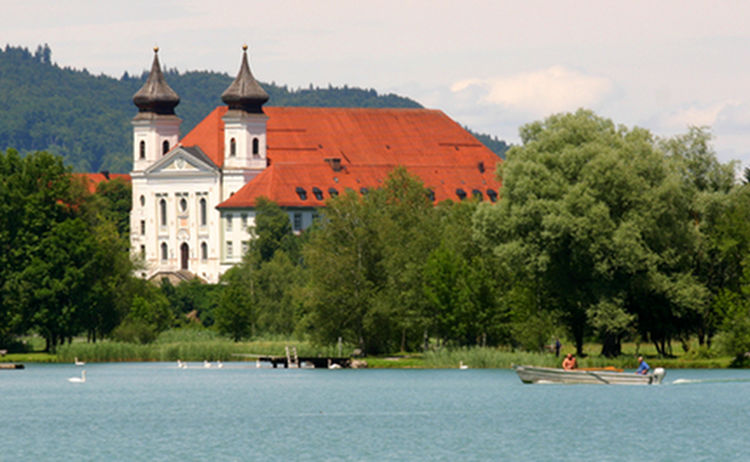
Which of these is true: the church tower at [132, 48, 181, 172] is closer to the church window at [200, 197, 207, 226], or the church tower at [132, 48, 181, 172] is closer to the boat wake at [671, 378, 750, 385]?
the church window at [200, 197, 207, 226]

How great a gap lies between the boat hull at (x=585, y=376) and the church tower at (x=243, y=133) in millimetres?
114783

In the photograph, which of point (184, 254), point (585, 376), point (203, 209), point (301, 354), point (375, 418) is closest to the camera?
point (375, 418)

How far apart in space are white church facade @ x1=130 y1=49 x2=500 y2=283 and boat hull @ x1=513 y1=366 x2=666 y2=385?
4196 inches

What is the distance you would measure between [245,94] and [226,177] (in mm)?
9153

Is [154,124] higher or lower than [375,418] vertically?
higher

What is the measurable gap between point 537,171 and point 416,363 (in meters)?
13.6

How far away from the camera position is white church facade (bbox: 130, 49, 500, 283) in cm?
18575

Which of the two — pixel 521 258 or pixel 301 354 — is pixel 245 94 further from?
pixel 521 258

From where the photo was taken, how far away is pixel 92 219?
403ft

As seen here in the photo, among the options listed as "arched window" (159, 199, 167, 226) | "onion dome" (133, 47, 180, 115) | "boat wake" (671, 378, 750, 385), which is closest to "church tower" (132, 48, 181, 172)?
"onion dome" (133, 47, 180, 115)

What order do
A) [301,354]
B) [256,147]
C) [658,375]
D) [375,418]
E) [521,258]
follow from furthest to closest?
[256,147], [301,354], [521,258], [658,375], [375,418]

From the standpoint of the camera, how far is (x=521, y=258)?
8256cm

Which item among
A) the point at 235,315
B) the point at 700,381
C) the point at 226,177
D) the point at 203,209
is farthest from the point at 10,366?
the point at 203,209

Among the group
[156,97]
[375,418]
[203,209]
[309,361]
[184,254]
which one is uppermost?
[156,97]
